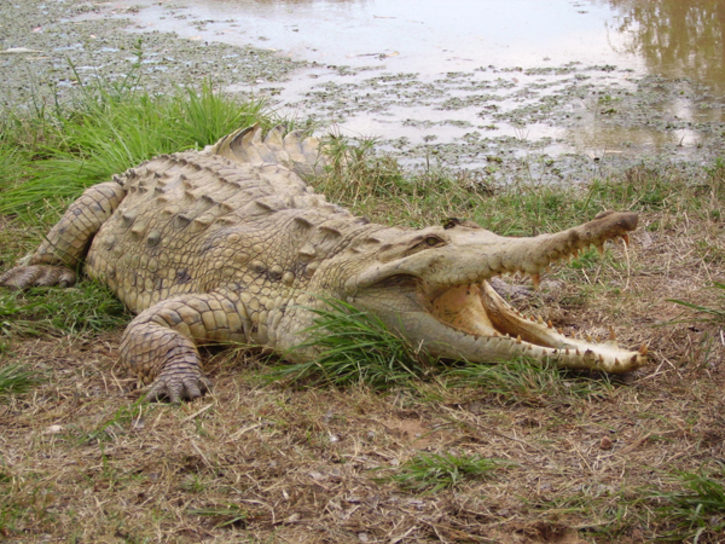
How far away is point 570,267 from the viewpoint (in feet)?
14.9

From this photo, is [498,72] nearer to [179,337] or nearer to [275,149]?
[275,149]

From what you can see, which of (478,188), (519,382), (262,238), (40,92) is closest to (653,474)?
(519,382)

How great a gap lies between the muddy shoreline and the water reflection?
432 millimetres

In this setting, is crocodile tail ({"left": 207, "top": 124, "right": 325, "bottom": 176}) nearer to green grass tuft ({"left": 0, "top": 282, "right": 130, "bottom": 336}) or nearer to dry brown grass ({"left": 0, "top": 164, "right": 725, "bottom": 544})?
green grass tuft ({"left": 0, "top": 282, "right": 130, "bottom": 336})

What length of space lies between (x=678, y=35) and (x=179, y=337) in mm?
7720

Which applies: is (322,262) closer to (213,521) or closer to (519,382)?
(519,382)

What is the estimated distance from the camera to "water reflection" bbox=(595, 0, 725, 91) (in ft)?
26.5

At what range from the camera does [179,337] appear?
370 cm

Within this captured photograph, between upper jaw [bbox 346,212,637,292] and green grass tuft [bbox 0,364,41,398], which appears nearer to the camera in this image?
upper jaw [bbox 346,212,637,292]

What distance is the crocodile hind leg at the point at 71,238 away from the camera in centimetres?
487

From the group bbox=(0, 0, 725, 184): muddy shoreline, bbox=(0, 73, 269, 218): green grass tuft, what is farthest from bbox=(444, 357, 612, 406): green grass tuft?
bbox=(0, 73, 269, 218): green grass tuft

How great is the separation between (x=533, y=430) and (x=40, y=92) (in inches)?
298

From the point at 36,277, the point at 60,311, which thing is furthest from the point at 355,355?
the point at 36,277

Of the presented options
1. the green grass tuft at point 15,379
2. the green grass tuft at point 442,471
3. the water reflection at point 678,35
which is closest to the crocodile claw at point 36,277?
the green grass tuft at point 15,379
